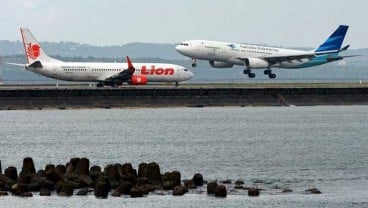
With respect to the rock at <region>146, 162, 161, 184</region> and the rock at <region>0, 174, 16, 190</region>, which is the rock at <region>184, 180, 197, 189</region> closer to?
the rock at <region>146, 162, 161, 184</region>

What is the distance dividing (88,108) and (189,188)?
211ft

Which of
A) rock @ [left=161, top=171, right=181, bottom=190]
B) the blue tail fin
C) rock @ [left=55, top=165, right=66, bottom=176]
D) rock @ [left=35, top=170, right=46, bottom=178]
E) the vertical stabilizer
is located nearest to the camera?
rock @ [left=35, top=170, right=46, bottom=178]

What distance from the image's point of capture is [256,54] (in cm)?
16500

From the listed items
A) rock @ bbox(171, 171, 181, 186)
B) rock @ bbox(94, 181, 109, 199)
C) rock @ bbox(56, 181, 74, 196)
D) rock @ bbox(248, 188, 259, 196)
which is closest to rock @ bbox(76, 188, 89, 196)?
rock @ bbox(56, 181, 74, 196)

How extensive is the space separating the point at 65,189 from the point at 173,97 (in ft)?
229

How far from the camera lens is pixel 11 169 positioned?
63.2 meters

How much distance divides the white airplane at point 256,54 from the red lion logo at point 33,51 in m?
19.0

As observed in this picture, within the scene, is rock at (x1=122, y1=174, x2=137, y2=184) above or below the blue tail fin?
below

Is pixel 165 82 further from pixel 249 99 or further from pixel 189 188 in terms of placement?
pixel 189 188

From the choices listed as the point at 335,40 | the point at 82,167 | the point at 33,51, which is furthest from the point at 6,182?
the point at 335,40

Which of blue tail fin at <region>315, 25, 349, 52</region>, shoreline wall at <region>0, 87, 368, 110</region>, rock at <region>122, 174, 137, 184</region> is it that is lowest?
rock at <region>122, 174, 137, 184</region>

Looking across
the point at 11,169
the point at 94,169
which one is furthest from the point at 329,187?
the point at 11,169

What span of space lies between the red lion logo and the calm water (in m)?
18.5

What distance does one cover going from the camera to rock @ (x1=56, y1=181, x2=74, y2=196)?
200 feet
